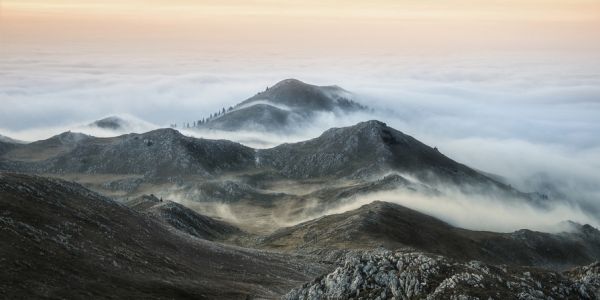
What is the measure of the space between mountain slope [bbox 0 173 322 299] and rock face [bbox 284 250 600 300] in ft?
68.8

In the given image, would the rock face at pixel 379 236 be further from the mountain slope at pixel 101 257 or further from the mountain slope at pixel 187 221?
the mountain slope at pixel 101 257

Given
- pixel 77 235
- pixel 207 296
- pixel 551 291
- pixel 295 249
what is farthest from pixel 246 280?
pixel 295 249

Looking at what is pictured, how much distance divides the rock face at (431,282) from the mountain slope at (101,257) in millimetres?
20969

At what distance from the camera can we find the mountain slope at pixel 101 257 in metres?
64.5

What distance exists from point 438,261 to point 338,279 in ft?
39.7

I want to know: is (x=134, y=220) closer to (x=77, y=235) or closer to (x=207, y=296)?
(x=77, y=235)

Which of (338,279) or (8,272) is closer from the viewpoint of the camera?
(8,272)

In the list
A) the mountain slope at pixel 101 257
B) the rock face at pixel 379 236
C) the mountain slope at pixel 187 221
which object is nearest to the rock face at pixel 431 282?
the mountain slope at pixel 101 257

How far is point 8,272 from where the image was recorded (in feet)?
197

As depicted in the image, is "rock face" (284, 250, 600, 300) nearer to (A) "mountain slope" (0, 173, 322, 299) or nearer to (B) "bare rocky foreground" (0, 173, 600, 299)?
(B) "bare rocky foreground" (0, 173, 600, 299)

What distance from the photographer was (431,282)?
206 ft

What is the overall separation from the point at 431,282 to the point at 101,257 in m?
44.1

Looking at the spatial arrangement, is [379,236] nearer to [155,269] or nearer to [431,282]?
[155,269]

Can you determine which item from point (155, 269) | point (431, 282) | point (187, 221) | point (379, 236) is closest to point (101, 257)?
point (155, 269)
